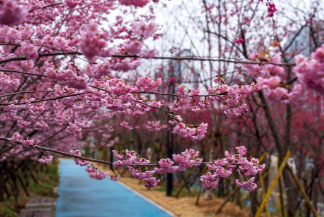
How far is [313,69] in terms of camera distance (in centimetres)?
159

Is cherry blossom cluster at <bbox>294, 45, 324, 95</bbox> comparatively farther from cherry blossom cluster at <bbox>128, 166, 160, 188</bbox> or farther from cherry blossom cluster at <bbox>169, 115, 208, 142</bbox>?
cherry blossom cluster at <bbox>128, 166, 160, 188</bbox>

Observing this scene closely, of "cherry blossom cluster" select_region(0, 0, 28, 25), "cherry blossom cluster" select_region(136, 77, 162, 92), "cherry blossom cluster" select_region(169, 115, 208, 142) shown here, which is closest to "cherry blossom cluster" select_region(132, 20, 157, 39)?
"cherry blossom cluster" select_region(0, 0, 28, 25)

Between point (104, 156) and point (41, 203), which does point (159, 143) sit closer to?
point (41, 203)

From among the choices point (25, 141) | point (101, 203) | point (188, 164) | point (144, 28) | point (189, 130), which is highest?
point (144, 28)

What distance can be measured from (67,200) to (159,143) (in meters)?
5.79

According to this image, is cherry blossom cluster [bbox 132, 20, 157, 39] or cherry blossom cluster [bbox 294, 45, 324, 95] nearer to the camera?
cherry blossom cluster [bbox 294, 45, 324, 95]

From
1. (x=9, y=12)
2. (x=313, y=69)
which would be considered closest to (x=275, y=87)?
(x=313, y=69)

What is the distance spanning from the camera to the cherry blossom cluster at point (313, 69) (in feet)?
5.19

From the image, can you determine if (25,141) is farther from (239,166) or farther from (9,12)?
(239,166)

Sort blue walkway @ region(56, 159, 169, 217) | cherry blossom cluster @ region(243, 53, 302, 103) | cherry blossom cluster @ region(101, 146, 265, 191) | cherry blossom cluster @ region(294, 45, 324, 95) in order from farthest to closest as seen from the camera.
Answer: blue walkway @ region(56, 159, 169, 217) < cherry blossom cluster @ region(101, 146, 265, 191) < cherry blossom cluster @ region(243, 53, 302, 103) < cherry blossom cluster @ region(294, 45, 324, 95)

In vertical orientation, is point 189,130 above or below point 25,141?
above

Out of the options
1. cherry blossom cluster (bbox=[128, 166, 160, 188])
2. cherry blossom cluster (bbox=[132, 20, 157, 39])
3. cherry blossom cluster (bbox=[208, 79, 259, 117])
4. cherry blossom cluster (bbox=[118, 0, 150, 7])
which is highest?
cherry blossom cluster (bbox=[118, 0, 150, 7])

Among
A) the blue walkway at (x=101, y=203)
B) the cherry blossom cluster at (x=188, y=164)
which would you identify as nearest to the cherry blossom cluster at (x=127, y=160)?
the cherry blossom cluster at (x=188, y=164)

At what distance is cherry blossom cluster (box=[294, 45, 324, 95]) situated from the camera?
5.19ft
